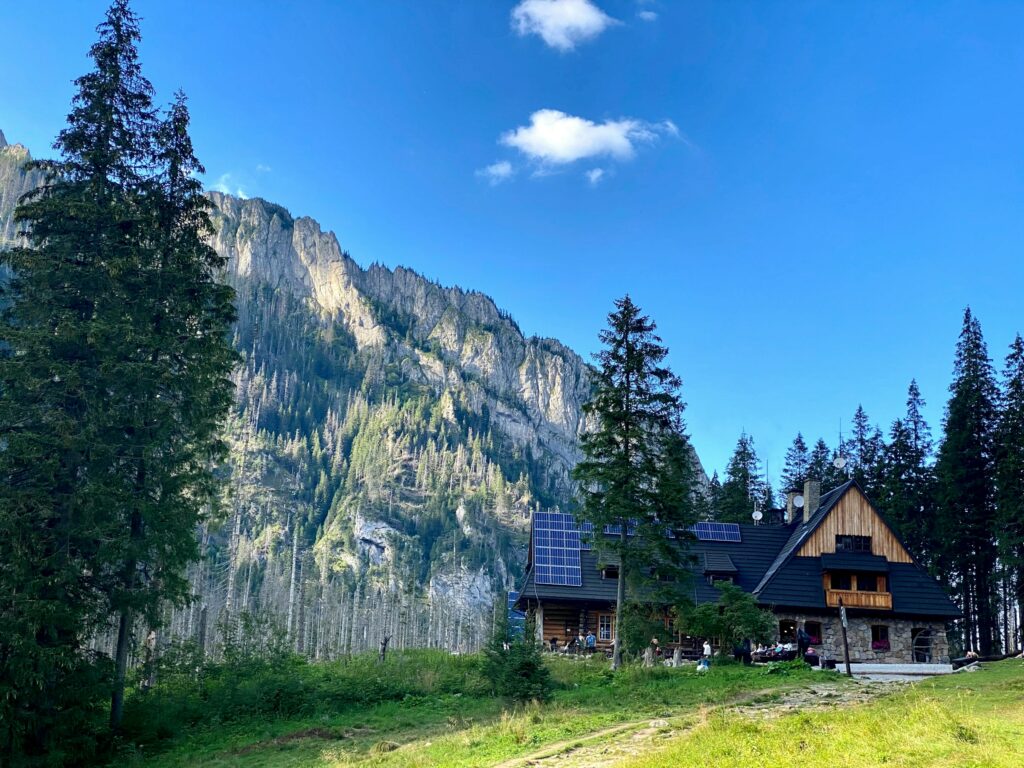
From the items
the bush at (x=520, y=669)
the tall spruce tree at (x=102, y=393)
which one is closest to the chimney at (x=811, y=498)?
the bush at (x=520, y=669)

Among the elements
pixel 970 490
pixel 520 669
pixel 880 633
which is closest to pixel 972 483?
pixel 970 490

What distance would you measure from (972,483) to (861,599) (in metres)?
11.6

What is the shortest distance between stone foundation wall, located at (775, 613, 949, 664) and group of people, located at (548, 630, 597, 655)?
8344mm

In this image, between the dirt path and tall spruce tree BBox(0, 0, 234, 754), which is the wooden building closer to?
the dirt path

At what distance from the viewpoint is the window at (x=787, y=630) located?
124 feet

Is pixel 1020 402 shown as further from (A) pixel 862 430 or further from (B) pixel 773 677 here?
(B) pixel 773 677

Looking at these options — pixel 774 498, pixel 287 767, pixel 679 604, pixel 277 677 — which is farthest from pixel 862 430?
pixel 287 767

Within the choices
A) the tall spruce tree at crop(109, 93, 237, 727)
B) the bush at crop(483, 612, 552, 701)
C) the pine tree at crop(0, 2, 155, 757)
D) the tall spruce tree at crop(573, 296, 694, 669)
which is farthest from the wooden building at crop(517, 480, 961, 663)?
the pine tree at crop(0, 2, 155, 757)

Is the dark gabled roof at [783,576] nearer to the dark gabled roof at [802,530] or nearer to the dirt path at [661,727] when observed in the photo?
the dark gabled roof at [802,530]

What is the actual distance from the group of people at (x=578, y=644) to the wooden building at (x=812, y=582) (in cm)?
31

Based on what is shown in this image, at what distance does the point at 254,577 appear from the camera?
533 ft

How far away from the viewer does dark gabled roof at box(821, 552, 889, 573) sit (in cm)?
3850

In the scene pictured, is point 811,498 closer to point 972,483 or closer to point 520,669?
point 972,483

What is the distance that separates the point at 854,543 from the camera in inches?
1575
